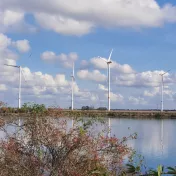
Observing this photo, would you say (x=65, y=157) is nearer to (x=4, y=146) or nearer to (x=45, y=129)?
(x=45, y=129)

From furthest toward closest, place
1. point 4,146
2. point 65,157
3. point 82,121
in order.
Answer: point 82,121 → point 4,146 → point 65,157

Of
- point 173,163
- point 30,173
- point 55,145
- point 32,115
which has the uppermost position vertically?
point 32,115

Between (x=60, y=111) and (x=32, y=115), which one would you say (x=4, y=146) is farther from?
(x=60, y=111)

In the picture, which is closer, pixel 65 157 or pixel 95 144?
pixel 65 157

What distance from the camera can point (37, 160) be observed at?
9242 mm

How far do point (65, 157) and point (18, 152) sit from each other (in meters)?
1.27

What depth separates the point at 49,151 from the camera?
30.2ft

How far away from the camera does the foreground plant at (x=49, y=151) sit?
9.01 metres

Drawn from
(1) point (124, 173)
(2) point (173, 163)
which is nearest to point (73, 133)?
(1) point (124, 173)

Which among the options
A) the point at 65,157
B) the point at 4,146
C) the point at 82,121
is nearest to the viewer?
the point at 65,157

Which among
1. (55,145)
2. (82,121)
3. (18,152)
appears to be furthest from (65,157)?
(82,121)

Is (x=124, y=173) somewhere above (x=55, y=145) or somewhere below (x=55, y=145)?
below

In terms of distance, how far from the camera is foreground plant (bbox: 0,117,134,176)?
29.6ft

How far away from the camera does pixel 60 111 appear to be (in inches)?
390
